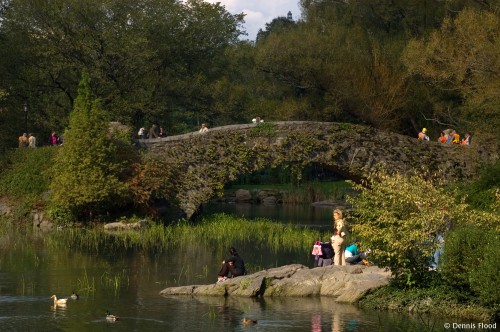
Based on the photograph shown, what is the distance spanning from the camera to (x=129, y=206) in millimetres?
42688

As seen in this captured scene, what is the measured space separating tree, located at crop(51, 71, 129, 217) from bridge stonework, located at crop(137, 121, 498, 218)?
2868mm

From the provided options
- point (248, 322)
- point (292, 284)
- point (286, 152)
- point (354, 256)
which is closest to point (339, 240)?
point (354, 256)

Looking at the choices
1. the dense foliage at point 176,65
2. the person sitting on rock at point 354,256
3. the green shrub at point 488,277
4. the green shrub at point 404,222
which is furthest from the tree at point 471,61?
the green shrub at point 488,277

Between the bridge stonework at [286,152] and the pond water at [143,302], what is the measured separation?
12.6 m

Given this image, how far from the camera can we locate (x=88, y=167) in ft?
137

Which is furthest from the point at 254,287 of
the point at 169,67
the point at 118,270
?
the point at 169,67

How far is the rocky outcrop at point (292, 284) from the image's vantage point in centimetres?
2397

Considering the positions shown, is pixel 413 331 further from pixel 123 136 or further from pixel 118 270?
pixel 123 136

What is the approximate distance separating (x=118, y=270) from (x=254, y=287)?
19.9ft

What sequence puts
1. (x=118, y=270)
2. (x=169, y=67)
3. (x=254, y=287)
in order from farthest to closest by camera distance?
(x=169, y=67) → (x=118, y=270) → (x=254, y=287)

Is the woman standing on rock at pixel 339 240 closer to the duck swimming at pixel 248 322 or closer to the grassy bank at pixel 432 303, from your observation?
the grassy bank at pixel 432 303

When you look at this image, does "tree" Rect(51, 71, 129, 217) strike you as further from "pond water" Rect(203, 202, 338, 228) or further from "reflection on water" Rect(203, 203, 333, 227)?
"reflection on water" Rect(203, 203, 333, 227)

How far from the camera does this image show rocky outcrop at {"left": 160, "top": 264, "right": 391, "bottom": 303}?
24.0 metres

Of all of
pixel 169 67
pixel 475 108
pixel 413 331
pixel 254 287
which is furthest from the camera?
pixel 169 67
